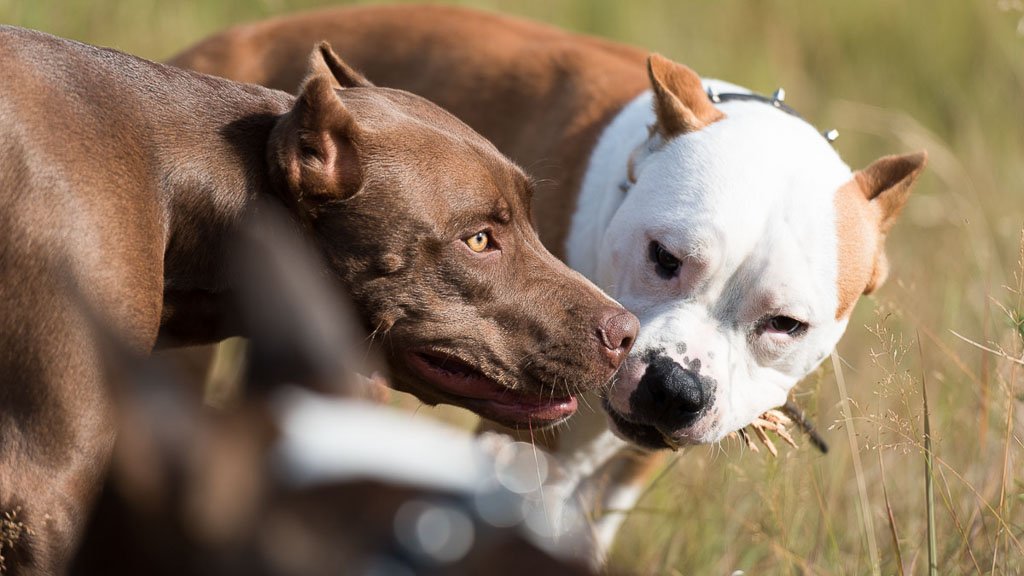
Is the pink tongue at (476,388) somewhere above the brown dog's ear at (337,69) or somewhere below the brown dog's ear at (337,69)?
below

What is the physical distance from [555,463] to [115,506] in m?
2.47

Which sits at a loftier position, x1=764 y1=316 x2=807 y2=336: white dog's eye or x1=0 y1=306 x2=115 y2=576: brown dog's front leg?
x1=0 y1=306 x2=115 y2=576: brown dog's front leg

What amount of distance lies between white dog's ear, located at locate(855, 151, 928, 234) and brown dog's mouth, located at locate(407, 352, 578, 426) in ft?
4.73

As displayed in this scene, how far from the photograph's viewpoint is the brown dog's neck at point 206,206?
326cm

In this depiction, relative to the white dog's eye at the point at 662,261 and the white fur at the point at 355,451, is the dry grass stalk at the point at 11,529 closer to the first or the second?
the white fur at the point at 355,451

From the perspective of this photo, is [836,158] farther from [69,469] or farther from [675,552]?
[69,469]

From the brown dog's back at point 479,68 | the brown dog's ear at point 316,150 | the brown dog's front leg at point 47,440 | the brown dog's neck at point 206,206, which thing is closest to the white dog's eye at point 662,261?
the brown dog's back at point 479,68

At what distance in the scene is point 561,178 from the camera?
4.93 metres

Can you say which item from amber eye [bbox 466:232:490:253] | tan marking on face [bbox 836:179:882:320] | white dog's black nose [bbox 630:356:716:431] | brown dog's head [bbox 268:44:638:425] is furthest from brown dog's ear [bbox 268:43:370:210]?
tan marking on face [bbox 836:179:882:320]

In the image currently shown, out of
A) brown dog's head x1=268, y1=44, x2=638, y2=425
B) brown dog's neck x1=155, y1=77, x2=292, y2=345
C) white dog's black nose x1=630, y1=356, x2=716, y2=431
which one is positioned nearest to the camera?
brown dog's neck x1=155, y1=77, x2=292, y2=345

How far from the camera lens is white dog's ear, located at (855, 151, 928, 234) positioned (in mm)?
4395

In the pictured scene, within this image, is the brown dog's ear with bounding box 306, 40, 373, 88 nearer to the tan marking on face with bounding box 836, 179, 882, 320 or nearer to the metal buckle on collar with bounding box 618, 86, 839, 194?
the metal buckle on collar with bounding box 618, 86, 839, 194

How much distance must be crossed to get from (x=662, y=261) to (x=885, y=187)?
0.87 m

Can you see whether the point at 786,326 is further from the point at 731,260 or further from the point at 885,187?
the point at 885,187
